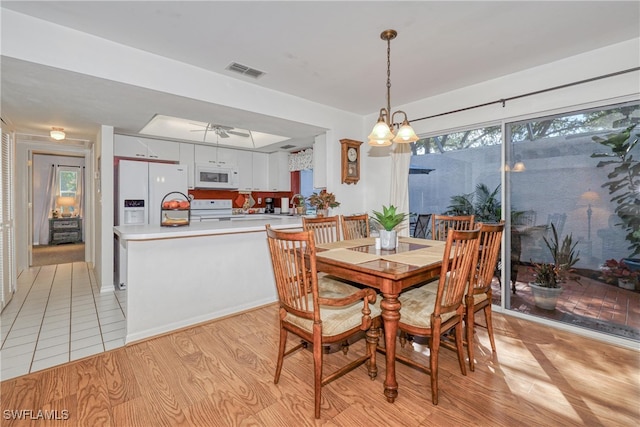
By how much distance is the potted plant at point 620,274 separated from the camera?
2.46 metres

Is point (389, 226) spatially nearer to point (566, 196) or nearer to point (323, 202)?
point (323, 202)

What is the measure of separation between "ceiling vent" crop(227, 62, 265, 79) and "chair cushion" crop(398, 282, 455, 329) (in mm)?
2428

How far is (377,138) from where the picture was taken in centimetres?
223

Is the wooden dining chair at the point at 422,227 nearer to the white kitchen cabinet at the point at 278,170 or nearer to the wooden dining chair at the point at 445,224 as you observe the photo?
the wooden dining chair at the point at 445,224

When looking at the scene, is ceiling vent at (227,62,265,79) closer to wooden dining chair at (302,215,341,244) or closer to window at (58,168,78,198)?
wooden dining chair at (302,215,341,244)

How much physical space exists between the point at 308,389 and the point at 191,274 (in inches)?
63.7

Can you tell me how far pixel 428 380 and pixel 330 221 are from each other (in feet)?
5.10

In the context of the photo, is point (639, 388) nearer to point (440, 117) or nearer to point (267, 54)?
point (440, 117)

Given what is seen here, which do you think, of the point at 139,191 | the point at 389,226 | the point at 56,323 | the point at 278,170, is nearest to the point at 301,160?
the point at 278,170

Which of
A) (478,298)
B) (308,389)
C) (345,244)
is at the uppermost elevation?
(345,244)

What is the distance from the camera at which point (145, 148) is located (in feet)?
14.9

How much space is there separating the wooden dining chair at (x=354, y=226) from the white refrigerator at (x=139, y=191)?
2640 millimetres

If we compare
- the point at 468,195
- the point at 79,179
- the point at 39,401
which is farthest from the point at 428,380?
the point at 79,179

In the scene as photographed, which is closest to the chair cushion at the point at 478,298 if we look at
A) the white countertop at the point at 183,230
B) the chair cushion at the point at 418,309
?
the chair cushion at the point at 418,309
